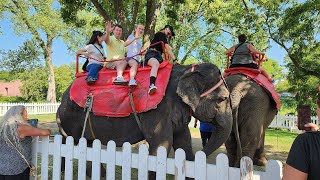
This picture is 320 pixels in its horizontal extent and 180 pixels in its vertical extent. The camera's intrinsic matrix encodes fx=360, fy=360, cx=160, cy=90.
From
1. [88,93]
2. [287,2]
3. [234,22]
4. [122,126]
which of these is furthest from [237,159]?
[234,22]

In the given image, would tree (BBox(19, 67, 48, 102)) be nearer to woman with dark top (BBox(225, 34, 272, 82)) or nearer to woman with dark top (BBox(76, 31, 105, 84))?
woman with dark top (BBox(76, 31, 105, 84))

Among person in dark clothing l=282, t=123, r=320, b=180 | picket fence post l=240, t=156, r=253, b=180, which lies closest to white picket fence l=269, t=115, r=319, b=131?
picket fence post l=240, t=156, r=253, b=180

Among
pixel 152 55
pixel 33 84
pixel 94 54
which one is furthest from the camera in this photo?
pixel 33 84

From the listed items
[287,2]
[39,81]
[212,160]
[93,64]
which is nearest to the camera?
[93,64]

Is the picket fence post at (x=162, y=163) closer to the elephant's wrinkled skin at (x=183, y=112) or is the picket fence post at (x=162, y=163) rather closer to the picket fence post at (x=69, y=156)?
the picket fence post at (x=69, y=156)

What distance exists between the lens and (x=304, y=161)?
216 centimetres

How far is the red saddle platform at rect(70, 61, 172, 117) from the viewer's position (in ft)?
18.0

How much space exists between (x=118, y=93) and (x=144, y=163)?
2.14 meters

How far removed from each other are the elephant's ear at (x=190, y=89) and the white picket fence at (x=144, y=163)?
5.17 feet

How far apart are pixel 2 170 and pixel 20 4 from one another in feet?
97.1

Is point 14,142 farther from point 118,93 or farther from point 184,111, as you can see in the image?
point 184,111

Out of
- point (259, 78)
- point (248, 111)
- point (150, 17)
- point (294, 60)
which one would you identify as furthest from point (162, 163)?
point (294, 60)

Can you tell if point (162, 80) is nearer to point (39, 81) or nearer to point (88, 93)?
point (88, 93)

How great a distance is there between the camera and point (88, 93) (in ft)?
20.3
